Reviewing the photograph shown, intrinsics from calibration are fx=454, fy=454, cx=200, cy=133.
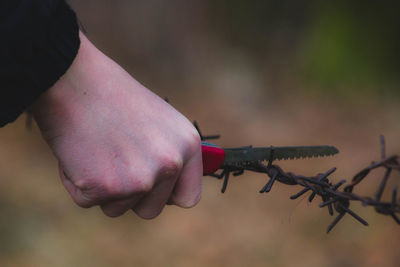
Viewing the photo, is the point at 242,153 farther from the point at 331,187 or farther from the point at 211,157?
the point at 331,187

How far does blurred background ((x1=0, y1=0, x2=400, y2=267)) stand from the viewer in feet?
12.5

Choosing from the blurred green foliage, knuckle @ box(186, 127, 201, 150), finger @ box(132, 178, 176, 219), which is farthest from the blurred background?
knuckle @ box(186, 127, 201, 150)

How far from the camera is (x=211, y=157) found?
1.51 m

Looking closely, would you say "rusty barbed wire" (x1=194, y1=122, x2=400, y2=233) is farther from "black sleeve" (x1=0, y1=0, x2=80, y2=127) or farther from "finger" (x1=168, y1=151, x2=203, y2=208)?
"black sleeve" (x1=0, y1=0, x2=80, y2=127)

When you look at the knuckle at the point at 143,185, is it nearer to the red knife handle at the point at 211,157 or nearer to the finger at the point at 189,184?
the finger at the point at 189,184

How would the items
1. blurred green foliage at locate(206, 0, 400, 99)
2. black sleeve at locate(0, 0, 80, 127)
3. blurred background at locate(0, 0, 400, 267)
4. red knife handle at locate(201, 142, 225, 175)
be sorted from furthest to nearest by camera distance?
blurred green foliage at locate(206, 0, 400, 99), blurred background at locate(0, 0, 400, 267), red knife handle at locate(201, 142, 225, 175), black sleeve at locate(0, 0, 80, 127)

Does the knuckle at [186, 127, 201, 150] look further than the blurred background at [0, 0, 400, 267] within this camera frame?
No

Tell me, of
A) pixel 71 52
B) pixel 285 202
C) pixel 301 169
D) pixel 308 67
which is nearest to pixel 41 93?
pixel 71 52

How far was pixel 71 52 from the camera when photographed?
117 centimetres

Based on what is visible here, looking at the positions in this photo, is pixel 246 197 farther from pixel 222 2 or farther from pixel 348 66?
pixel 222 2

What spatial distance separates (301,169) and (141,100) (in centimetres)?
367

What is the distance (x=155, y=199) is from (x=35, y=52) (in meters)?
0.55

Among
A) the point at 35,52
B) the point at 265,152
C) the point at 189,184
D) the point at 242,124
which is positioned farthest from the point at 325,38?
the point at 35,52

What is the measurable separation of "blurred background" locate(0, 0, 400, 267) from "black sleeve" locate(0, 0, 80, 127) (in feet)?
9.07
